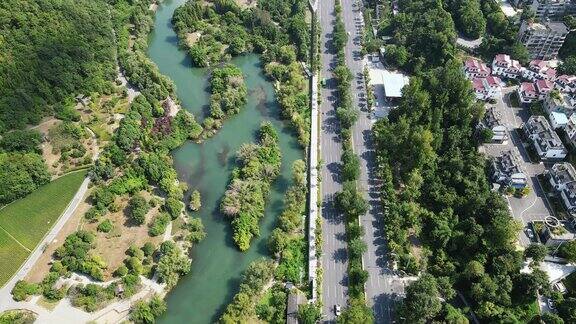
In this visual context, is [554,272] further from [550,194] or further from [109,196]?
[109,196]

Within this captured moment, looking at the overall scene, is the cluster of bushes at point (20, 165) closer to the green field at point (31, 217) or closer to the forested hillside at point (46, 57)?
the green field at point (31, 217)

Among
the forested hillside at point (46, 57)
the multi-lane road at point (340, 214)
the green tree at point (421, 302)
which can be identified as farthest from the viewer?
the forested hillside at point (46, 57)

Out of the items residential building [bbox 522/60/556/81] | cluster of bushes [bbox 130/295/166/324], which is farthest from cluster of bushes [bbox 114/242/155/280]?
residential building [bbox 522/60/556/81]

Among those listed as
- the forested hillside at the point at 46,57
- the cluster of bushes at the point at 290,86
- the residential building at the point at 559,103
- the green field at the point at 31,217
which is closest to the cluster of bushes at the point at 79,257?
the green field at the point at 31,217

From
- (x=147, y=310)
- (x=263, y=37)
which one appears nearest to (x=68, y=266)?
(x=147, y=310)

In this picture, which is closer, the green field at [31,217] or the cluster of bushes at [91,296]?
the cluster of bushes at [91,296]

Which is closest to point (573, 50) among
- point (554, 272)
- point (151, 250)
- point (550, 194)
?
point (550, 194)

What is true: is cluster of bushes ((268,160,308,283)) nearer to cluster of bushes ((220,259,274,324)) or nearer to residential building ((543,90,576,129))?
cluster of bushes ((220,259,274,324))
